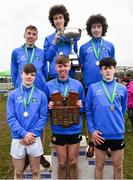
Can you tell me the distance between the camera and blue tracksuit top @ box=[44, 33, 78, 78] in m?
4.83

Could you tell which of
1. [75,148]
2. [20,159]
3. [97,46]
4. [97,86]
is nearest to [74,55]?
[97,46]

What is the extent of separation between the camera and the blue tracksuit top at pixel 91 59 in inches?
190

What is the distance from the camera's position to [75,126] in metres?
4.38

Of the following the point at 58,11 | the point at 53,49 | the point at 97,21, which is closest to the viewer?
the point at 53,49

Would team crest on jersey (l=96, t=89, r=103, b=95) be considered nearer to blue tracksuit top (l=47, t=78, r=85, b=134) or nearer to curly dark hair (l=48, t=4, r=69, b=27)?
blue tracksuit top (l=47, t=78, r=85, b=134)

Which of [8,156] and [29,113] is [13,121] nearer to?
[29,113]

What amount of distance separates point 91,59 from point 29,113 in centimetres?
119

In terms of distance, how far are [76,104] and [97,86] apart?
327mm

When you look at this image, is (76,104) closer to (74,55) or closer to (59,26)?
(74,55)

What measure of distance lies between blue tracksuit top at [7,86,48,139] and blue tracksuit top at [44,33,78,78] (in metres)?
0.72

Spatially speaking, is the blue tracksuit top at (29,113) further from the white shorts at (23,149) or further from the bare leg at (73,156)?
the bare leg at (73,156)

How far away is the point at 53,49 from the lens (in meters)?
4.78

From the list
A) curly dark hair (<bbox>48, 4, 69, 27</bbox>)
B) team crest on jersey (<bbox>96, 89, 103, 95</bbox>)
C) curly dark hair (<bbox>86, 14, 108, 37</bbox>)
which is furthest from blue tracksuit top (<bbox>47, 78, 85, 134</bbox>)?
curly dark hair (<bbox>48, 4, 69, 27</bbox>)

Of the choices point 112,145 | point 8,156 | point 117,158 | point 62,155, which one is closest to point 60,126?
point 62,155
